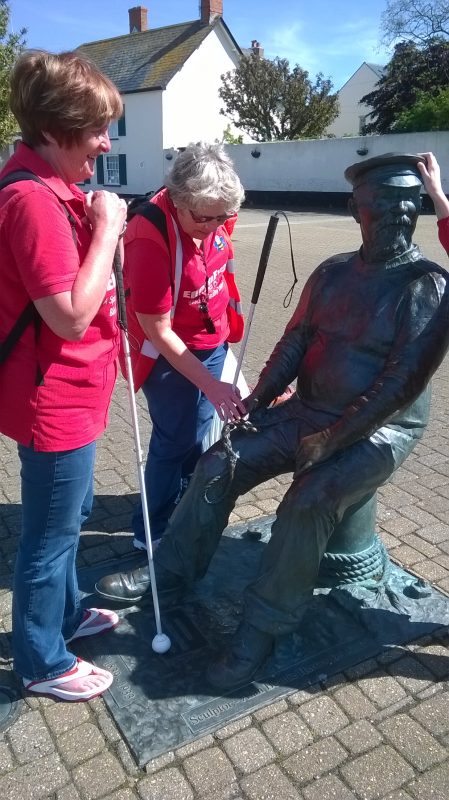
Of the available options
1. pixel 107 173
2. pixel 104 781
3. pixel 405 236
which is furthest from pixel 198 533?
pixel 107 173

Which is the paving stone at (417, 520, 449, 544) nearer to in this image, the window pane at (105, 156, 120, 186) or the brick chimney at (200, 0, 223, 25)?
the window pane at (105, 156, 120, 186)

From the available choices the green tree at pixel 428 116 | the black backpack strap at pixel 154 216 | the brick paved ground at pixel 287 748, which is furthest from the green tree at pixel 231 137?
the brick paved ground at pixel 287 748

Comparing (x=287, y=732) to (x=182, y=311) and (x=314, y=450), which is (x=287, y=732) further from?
(x=182, y=311)

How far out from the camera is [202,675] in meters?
2.68

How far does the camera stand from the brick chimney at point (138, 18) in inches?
1528

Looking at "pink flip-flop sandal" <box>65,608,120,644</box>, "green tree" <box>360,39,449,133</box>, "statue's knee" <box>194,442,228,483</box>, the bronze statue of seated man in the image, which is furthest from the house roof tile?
"pink flip-flop sandal" <box>65,608,120,644</box>

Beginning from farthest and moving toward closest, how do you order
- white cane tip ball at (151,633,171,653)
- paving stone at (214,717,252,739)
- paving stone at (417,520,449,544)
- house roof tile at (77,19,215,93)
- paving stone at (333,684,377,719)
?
house roof tile at (77,19,215,93)
paving stone at (417,520,449,544)
white cane tip ball at (151,633,171,653)
paving stone at (333,684,377,719)
paving stone at (214,717,252,739)

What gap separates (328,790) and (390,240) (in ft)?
6.39

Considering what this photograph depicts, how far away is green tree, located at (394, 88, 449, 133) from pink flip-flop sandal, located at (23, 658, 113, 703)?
25882 mm

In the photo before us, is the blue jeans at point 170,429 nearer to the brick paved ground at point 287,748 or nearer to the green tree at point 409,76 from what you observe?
the brick paved ground at point 287,748

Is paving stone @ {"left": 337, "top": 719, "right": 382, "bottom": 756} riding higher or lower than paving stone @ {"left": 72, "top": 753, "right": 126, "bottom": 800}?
higher

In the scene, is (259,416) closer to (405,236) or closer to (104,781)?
(405,236)

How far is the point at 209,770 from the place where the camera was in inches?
89.8

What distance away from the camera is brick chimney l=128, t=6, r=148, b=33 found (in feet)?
127
